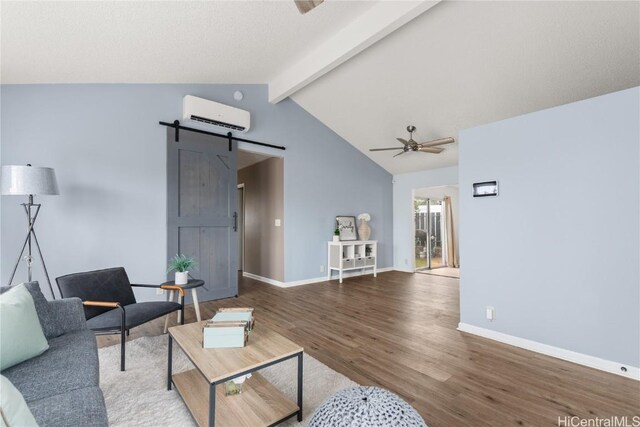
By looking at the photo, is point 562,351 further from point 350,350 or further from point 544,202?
point 350,350

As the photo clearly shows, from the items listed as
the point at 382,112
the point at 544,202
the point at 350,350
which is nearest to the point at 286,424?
the point at 350,350

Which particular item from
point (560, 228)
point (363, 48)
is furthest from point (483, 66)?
point (560, 228)

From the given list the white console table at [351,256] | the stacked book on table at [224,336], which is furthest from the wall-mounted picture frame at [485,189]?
the white console table at [351,256]

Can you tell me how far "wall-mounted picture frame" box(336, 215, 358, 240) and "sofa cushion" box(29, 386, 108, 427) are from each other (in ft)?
15.9

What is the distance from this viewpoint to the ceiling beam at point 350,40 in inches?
116

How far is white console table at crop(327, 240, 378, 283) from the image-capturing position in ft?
18.3

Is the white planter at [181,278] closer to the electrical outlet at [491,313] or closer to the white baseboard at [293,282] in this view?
the white baseboard at [293,282]

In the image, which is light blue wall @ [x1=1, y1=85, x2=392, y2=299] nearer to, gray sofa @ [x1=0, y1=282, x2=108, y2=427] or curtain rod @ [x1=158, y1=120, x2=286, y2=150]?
curtain rod @ [x1=158, y1=120, x2=286, y2=150]

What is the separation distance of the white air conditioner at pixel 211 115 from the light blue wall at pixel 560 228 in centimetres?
308

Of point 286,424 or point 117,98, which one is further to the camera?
point 117,98

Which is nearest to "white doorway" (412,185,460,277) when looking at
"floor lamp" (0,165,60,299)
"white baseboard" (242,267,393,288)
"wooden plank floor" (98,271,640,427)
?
"white baseboard" (242,267,393,288)

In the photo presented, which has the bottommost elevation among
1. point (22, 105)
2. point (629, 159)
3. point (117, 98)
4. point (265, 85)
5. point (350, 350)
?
point (350, 350)

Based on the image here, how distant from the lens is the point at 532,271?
2.62 m

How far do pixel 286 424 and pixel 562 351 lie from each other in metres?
2.35
